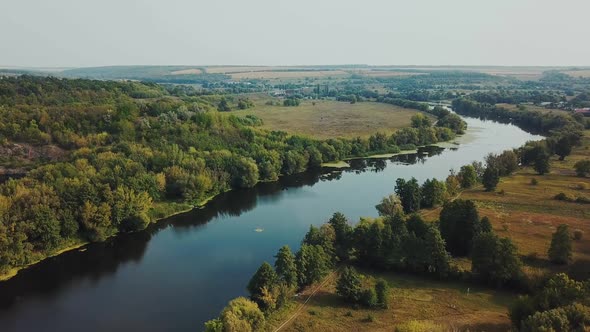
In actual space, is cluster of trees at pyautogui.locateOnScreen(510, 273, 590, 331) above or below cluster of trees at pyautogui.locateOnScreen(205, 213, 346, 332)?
above

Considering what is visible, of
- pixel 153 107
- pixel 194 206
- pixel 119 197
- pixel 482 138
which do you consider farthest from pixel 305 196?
pixel 482 138

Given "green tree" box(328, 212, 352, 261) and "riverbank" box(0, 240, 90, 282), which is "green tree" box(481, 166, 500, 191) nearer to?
"green tree" box(328, 212, 352, 261)

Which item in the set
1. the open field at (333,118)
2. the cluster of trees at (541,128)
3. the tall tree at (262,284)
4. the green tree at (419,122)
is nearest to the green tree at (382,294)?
the tall tree at (262,284)

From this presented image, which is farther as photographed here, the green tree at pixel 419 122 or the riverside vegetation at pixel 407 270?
the green tree at pixel 419 122

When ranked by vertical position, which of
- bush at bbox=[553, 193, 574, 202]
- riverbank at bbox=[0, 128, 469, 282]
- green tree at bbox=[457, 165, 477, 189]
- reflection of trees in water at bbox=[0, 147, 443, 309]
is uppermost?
green tree at bbox=[457, 165, 477, 189]

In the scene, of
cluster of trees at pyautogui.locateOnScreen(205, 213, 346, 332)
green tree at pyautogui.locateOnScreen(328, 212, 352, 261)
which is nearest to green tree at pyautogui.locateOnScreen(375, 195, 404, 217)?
green tree at pyautogui.locateOnScreen(328, 212, 352, 261)

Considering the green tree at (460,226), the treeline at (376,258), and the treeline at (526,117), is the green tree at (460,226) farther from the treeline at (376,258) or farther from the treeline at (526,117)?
the treeline at (526,117)
